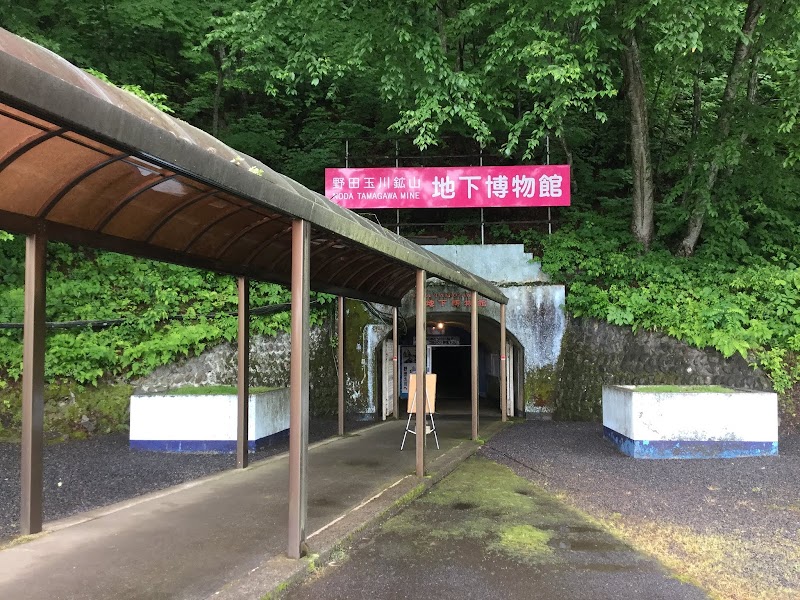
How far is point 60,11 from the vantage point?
1606 centimetres

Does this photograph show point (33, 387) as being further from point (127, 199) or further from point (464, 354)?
point (464, 354)

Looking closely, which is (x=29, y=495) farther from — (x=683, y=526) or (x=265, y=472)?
(x=683, y=526)

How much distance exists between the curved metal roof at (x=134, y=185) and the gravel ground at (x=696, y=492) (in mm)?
3224

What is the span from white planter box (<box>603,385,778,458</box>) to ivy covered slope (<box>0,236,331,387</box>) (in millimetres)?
7579

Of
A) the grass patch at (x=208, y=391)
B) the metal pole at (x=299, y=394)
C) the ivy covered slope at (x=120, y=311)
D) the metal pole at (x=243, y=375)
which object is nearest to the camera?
the metal pole at (x=299, y=394)

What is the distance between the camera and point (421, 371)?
727cm

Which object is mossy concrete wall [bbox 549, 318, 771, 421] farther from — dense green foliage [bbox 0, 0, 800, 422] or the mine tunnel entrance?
the mine tunnel entrance

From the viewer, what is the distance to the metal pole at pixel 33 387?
475 centimetres

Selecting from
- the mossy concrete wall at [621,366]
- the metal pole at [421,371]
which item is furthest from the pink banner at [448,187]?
the metal pole at [421,371]

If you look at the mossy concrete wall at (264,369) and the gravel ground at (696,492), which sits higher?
the mossy concrete wall at (264,369)

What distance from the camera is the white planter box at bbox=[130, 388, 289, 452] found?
8.70 m

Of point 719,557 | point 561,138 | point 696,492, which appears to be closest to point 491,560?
point 719,557

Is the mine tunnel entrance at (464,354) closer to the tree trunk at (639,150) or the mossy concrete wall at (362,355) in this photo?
→ the mossy concrete wall at (362,355)

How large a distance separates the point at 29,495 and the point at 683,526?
564cm
